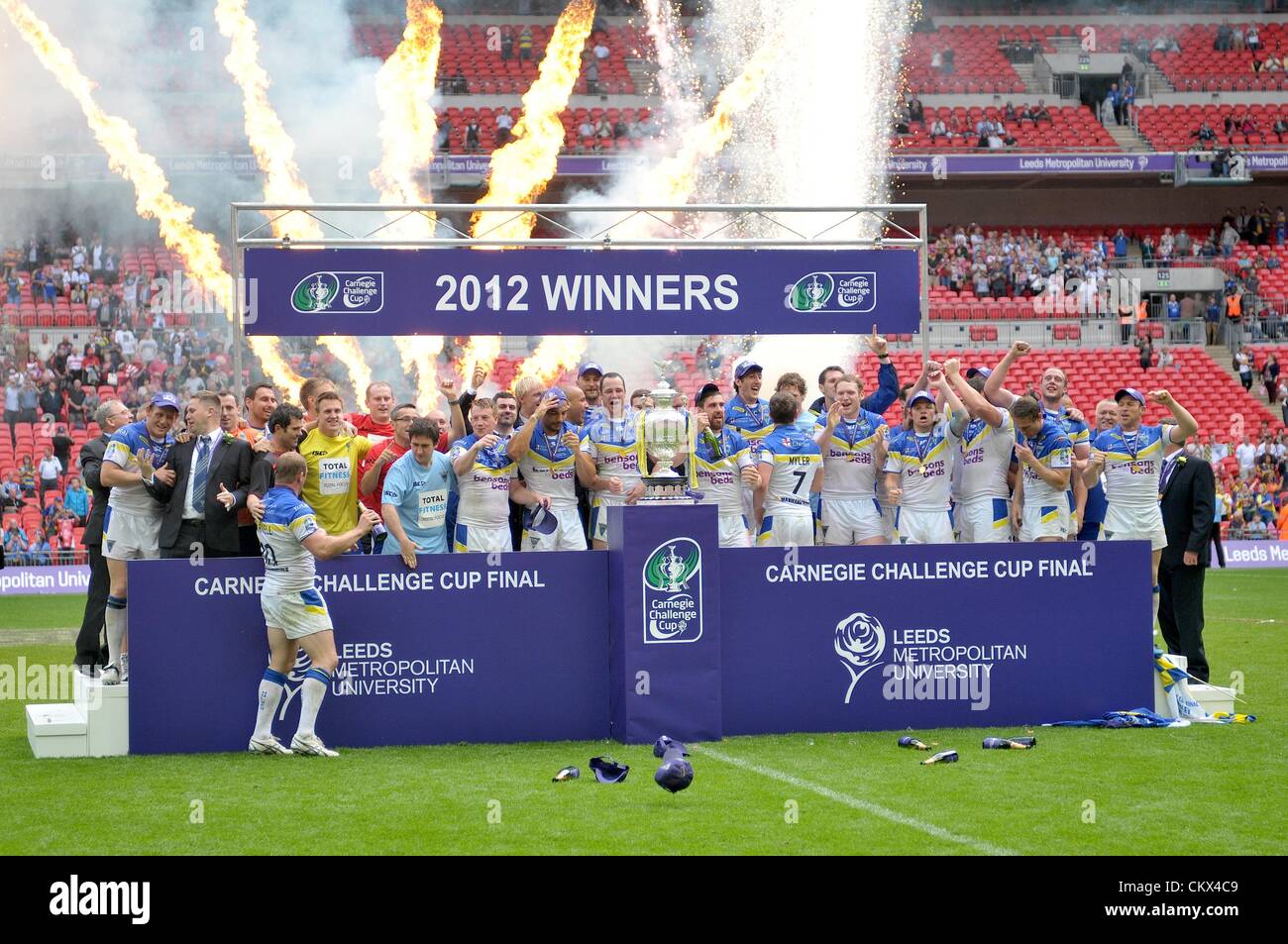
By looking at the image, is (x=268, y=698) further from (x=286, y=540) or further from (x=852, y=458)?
(x=852, y=458)

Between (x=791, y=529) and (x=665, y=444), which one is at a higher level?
(x=665, y=444)

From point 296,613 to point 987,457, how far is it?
17.1ft

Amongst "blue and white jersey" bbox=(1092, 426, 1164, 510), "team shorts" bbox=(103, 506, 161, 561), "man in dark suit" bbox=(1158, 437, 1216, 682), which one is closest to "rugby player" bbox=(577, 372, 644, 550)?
"team shorts" bbox=(103, 506, 161, 561)

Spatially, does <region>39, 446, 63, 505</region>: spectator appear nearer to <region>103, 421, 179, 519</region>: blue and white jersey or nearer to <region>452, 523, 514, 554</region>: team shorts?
<region>103, 421, 179, 519</region>: blue and white jersey

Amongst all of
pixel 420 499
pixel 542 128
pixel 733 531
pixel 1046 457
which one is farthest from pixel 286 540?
pixel 542 128

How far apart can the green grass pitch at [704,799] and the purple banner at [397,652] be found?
265mm

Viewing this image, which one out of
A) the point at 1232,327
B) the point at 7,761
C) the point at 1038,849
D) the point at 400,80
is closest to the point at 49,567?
the point at 400,80

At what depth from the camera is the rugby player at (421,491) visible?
34.7ft

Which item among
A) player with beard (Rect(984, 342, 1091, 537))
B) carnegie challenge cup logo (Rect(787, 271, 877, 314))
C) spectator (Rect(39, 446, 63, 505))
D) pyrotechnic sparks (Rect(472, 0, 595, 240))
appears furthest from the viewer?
spectator (Rect(39, 446, 63, 505))

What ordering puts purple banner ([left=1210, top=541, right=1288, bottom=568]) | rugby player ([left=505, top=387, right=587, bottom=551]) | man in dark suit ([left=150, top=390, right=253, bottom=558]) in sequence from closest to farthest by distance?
man in dark suit ([left=150, top=390, right=253, bottom=558]) → rugby player ([left=505, top=387, right=587, bottom=551]) → purple banner ([left=1210, top=541, right=1288, bottom=568])

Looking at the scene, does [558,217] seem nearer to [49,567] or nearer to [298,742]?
[49,567]

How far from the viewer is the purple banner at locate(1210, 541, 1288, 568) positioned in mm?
27422

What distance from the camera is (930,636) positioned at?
10586mm

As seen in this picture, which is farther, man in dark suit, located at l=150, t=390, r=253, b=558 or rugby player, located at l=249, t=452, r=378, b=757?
man in dark suit, located at l=150, t=390, r=253, b=558
